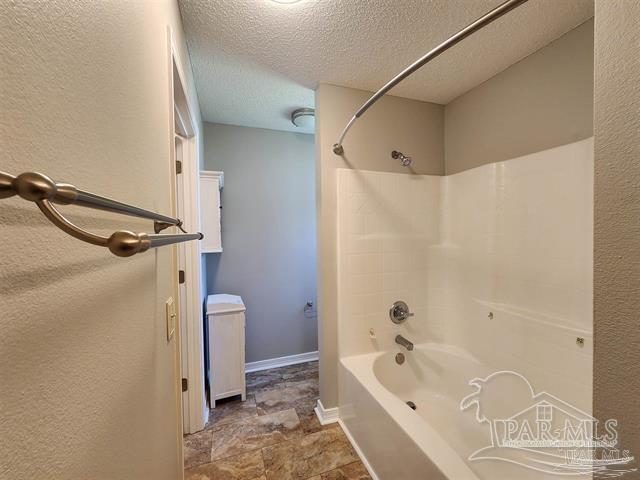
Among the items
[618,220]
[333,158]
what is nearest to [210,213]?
[333,158]

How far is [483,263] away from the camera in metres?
1.80

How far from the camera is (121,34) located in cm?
58

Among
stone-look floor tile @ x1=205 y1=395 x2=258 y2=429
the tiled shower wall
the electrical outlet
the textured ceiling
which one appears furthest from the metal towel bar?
stone-look floor tile @ x1=205 y1=395 x2=258 y2=429

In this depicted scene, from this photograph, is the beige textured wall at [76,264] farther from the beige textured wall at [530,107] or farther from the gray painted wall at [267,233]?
the beige textured wall at [530,107]

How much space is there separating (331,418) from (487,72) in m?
2.63

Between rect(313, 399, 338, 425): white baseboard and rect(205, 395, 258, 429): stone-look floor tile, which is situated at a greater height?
rect(313, 399, 338, 425): white baseboard

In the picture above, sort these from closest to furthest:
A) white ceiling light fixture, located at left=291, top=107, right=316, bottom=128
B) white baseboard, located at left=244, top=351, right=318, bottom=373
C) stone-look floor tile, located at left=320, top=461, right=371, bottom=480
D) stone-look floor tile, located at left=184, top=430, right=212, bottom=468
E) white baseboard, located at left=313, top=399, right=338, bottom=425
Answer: stone-look floor tile, located at left=320, top=461, right=371, bottom=480 < stone-look floor tile, located at left=184, top=430, right=212, bottom=468 < white baseboard, located at left=313, top=399, right=338, bottom=425 < white ceiling light fixture, located at left=291, top=107, right=316, bottom=128 < white baseboard, located at left=244, top=351, right=318, bottom=373

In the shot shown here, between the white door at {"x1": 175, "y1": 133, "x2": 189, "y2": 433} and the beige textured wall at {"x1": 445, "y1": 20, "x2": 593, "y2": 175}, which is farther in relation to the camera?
the white door at {"x1": 175, "y1": 133, "x2": 189, "y2": 433}

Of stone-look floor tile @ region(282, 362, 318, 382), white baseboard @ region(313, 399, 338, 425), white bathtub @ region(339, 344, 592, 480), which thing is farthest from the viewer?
stone-look floor tile @ region(282, 362, 318, 382)

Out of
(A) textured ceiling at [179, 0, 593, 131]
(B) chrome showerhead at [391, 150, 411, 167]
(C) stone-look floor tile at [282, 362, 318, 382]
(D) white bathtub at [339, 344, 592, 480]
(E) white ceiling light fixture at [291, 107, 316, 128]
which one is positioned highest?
(A) textured ceiling at [179, 0, 593, 131]

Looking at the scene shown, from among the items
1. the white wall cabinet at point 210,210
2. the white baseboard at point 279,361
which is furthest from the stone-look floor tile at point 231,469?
the white wall cabinet at point 210,210

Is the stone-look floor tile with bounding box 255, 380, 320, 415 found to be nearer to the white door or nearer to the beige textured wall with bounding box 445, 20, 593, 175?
the white door

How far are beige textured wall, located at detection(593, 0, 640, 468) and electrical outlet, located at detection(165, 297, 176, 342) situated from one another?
3.89 ft

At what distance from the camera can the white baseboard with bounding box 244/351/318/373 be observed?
2547 millimetres
